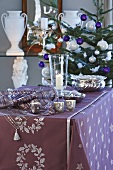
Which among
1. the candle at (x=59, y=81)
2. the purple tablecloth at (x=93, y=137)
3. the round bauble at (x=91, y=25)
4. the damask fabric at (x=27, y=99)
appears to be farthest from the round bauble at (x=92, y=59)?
the damask fabric at (x=27, y=99)

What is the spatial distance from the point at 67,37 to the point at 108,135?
1.23 metres

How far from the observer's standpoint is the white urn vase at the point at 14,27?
18.4 ft

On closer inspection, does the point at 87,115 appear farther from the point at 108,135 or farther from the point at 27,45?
the point at 27,45

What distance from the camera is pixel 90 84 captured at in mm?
3252

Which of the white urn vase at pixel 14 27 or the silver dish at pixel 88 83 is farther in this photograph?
the white urn vase at pixel 14 27

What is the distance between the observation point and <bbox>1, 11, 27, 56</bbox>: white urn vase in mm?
5613

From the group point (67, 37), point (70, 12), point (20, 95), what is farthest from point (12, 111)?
point (70, 12)

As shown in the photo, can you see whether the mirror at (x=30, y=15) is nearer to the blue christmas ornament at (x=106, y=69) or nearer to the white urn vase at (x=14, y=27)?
the white urn vase at (x=14, y=27)

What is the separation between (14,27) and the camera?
222 inches

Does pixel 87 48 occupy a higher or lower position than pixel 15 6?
lower

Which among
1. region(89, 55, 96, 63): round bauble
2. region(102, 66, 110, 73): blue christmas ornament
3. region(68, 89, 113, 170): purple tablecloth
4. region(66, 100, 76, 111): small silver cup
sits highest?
region(89, 55, 96, 63): round bauble

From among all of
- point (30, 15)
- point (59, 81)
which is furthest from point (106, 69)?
point (30, 15)

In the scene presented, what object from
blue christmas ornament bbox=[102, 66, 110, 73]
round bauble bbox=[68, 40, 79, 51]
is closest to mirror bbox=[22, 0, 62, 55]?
round bauble bbox=[68, 40, 79, 51]

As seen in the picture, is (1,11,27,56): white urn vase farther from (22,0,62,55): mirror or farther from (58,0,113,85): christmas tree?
(58,0,113,85): christmas tree
